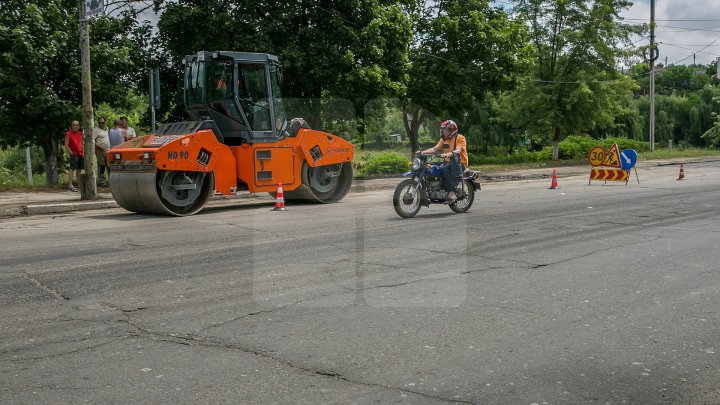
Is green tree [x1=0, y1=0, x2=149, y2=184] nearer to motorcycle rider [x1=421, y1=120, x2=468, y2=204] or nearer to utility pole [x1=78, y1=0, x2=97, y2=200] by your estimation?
utility pole [x1=78, y1=0, x2=97, y2=200]

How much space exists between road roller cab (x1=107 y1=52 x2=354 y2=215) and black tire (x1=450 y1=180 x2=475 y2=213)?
396cm

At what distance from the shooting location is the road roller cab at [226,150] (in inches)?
544

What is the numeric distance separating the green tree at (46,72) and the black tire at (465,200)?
11.6 metres

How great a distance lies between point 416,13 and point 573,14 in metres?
13.0

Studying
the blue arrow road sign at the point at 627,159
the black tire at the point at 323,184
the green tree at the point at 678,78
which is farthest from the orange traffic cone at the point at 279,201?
the green tree at the point at 678,78

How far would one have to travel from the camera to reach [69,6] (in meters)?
Result: 21.8

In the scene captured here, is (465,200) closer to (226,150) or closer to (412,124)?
(226,150)

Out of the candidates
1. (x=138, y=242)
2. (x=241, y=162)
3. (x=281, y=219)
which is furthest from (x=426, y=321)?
(x=241, y=162)

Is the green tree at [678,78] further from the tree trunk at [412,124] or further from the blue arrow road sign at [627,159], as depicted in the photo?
the blue arrow road sign at [627,159]

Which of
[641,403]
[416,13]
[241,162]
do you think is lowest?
[641,403]

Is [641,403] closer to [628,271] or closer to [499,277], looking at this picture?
[499,277]

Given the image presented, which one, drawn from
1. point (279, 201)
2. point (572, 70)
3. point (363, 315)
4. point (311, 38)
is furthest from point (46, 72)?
point (572, 70)

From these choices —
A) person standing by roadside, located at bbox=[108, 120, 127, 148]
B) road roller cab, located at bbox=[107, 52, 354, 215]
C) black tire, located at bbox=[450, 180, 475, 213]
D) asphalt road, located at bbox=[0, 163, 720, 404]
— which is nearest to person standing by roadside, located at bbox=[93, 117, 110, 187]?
person standing by roadside, located at bbox=[108, 120, 127, 148]

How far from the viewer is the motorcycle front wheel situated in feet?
41.9
